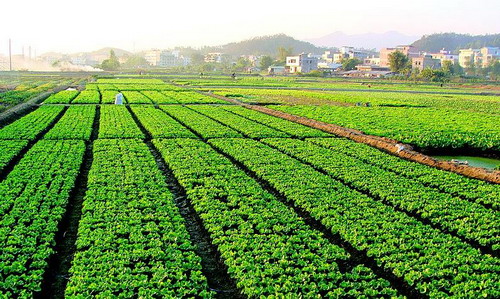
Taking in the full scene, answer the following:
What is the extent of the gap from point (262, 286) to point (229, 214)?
3935 millimetres

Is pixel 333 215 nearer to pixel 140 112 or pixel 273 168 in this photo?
pixel 273 168

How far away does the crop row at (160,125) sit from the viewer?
2545 centimetres

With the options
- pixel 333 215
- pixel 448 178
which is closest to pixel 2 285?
pixel 333 215

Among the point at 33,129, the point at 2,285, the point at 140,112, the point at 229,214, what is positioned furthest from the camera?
the point at 140,112

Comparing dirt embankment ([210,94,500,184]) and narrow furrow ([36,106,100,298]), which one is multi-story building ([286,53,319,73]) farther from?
narrow furrow ([36,106,100,298])

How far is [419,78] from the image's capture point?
108625 millimetres

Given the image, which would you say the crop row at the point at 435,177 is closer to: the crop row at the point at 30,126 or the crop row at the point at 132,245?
the crop row at the point at 132,245

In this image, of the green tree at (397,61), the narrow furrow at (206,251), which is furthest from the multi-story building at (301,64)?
the narrow furrow at (206,251)

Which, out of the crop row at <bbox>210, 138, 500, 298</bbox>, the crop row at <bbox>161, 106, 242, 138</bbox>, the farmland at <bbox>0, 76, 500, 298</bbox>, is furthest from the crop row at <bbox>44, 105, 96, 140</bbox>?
the crop row at <bbox>210, 138, 500, 298</bbox>

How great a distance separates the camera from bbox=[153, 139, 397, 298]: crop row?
9234 millimetres

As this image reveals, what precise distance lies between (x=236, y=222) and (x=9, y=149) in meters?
13.7

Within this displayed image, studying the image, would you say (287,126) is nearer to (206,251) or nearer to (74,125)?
(74,125)

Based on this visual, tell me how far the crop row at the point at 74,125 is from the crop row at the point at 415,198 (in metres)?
12.6

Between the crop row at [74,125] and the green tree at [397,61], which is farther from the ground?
the green tree at [397,61]
